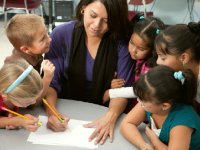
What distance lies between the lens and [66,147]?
1.21 metres

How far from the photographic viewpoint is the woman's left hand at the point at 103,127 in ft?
4.20

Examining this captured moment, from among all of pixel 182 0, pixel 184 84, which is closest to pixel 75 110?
pixel 184 84

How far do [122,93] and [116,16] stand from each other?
1.34ft

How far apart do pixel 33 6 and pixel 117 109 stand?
305 cm

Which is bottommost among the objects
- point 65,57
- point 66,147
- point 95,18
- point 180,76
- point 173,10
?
point 173,10

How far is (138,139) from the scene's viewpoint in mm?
1238

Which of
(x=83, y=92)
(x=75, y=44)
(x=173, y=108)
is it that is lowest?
(x=83, y=92)

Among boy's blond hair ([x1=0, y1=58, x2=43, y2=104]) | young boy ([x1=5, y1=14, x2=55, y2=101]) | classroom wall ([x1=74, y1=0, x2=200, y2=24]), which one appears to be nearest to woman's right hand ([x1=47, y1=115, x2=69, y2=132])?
boy's blond hair ([x1=0, y1=58, x2=43, y2=104])

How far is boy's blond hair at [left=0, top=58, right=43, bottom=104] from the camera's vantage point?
1.20 metres

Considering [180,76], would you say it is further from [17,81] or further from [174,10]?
[174,10]

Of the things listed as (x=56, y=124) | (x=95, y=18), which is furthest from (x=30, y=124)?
Result: (x=95, y=18)

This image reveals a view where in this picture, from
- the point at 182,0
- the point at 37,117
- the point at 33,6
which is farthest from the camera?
the point at 182,0

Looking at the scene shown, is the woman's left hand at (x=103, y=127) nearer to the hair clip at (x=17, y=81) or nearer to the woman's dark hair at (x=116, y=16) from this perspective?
the hair clip at (x=17, y=81)

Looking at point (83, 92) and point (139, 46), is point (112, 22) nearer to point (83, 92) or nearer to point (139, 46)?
point (139, 46)
